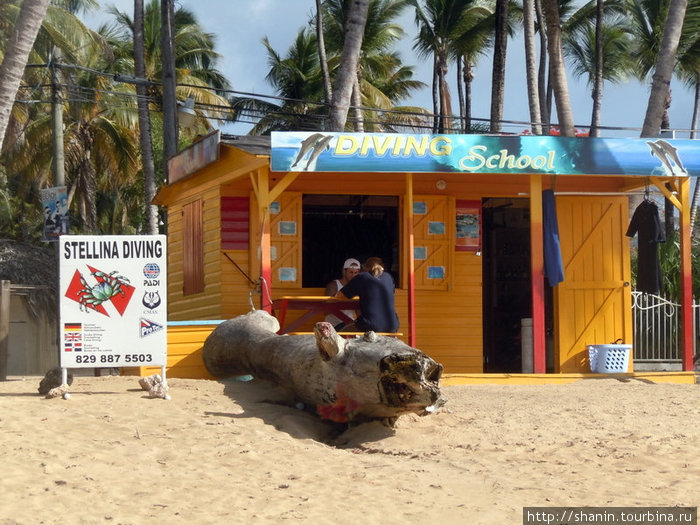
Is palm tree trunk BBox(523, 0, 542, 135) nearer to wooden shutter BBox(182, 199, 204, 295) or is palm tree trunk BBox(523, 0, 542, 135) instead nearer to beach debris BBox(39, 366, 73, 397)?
wooden shutter BBox(182, 199, 204, 295)

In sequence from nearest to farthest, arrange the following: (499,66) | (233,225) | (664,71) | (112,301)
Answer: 1. (112,301)
2. (233,225)
3. (664,71)
4. (499,66)

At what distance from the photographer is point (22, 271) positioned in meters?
25.0

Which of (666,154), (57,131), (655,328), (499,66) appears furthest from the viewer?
(499,66)

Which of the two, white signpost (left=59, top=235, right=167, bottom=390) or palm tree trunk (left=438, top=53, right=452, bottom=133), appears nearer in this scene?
white signpost (left=59, top=235, right=167, bottom=390)

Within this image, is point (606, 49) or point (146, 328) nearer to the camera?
point (146, 328)

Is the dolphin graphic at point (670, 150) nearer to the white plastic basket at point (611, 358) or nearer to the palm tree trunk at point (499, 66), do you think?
the white plastic basket at point (611, 358)

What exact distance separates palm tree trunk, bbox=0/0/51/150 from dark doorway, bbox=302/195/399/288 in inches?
179

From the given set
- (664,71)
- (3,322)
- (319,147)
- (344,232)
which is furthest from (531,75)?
(3,322)

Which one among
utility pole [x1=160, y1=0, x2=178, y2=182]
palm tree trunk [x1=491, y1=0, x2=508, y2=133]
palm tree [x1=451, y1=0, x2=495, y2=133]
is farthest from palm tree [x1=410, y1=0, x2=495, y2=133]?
utility pole [x1=160, y1=0, x2=178, y2=182]

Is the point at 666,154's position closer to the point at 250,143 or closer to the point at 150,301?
the point at 250,143

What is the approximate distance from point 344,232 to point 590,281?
4268mm

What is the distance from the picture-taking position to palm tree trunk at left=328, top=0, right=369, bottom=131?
17562mm

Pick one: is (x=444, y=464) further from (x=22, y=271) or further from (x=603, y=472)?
(x=22, y=271)

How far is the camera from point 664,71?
17656mm
